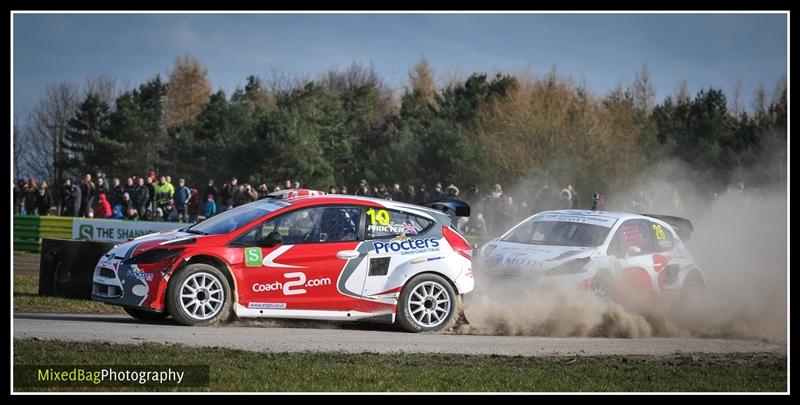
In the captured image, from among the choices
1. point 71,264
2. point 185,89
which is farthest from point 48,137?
point 71,264

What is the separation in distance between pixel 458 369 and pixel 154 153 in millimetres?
56296

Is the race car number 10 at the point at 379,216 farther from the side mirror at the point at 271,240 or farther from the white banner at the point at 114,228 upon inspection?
the white banner at the point at 114,228

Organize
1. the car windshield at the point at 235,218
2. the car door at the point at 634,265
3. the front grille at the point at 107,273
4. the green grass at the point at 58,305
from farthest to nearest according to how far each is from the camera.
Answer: the car door at the point at 634,265 < the green grass at the point at 58,305 < the car windshield at the point at 235,218 < the front grille at the point at 107,273

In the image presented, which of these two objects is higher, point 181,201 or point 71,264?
point 181,201

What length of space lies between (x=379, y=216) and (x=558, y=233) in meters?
4.00

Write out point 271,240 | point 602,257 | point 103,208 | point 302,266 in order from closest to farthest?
point 271,240, point 302,266, point 602,257, point 103,208

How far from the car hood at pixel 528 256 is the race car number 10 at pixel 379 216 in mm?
2506

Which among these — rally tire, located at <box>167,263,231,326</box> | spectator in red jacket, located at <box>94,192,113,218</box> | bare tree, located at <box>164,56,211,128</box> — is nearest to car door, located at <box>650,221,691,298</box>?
rally tire, located at <box>167,263,231,326</box>

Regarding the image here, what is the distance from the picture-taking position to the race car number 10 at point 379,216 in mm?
12031

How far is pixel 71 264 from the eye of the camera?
14.2 meters

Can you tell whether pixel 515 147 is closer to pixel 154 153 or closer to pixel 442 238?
pixel 154 153

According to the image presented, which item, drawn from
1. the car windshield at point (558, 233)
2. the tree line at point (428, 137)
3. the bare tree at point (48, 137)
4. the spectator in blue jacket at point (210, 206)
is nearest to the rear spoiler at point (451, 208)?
the car windshield at point (558, 233)

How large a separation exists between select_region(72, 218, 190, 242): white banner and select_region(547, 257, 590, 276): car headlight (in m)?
13.9

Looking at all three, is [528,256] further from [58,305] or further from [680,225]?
[58,305]
